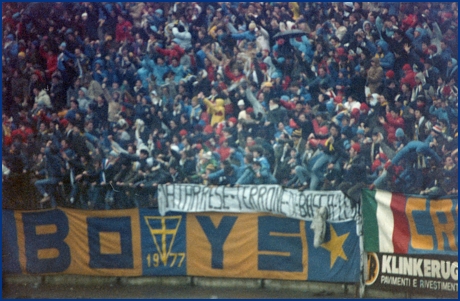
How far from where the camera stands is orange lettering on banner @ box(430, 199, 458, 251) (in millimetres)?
10023

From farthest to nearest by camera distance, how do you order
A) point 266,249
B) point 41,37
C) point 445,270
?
point 41,37
point 266,249
point 445,270

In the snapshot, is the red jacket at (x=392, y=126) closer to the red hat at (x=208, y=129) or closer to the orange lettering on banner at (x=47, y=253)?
the red hat at (x=208, y=129)

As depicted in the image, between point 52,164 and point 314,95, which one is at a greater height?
point 314,95

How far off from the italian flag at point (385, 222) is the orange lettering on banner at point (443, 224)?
451mm

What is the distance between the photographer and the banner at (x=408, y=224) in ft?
33.0

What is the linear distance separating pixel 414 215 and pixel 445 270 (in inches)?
38.2

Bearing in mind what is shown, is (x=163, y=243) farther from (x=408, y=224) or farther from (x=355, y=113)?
(x=408, y=224)

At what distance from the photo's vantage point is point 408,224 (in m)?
10.3

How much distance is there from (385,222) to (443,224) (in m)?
0.91

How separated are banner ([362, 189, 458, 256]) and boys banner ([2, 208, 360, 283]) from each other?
2.03ft

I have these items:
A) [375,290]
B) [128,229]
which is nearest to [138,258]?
[128,229]

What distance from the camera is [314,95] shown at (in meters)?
11.9

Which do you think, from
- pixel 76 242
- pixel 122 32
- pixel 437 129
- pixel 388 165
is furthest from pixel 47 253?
pixel 437 129

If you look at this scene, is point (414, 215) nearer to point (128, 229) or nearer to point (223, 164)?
point (223, 164)
